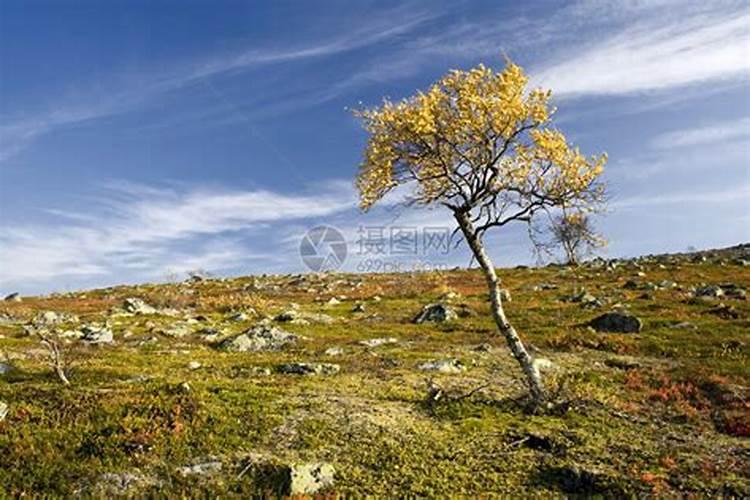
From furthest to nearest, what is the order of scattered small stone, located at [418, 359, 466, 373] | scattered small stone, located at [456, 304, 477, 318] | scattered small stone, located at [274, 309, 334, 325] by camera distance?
scattered small stone, located at [456, 304, 477, 318], scattered small stone, located at [274, 309, 334, 325], scattered small stone, located at [418, 359, 466, 373]

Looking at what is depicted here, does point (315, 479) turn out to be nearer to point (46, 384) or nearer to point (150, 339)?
point (46, 384)

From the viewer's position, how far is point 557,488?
15.1 meters

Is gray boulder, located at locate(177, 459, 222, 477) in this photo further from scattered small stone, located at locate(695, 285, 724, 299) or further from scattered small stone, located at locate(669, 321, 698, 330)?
scattered small stone, located at locate(695, 285, 724, 299)

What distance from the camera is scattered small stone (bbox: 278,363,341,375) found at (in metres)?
26.8

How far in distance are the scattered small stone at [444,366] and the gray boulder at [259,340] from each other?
11512mm

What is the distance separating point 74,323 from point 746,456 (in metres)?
45.3

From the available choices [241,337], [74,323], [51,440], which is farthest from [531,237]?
[74,323]

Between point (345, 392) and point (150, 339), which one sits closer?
point (345, 392)

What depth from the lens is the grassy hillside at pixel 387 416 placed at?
15086 millimetres

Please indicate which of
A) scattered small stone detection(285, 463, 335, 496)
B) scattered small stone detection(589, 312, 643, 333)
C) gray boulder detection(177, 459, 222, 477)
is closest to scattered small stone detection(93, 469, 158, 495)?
gray boulder detection(177, 459, 222, 477)

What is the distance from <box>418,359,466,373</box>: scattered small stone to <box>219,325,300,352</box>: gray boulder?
11512 millimetres

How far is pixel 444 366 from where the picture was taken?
28.2 meters

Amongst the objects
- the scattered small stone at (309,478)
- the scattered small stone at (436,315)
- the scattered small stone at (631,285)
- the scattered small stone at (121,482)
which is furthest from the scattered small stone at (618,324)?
the scattered small stone at (121,482)

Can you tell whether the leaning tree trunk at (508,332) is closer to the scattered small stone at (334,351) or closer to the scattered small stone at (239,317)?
the scattered small stone at (334,351)
